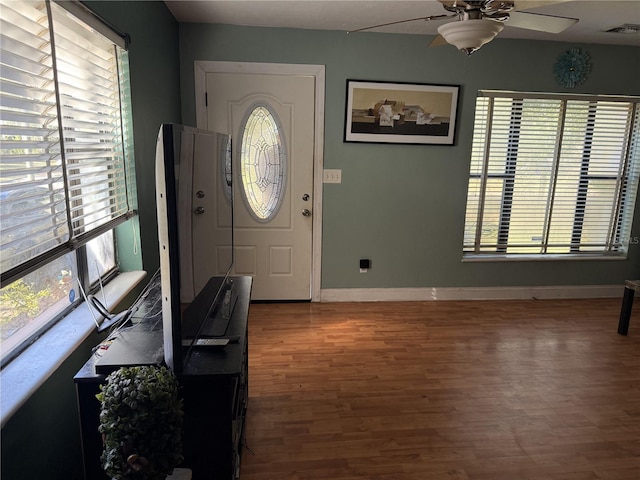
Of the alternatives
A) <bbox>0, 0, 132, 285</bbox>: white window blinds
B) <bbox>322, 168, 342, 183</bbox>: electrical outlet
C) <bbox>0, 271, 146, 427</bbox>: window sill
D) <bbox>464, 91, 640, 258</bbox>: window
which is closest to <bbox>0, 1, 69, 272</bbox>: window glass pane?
<bbox>0, 0, 132, 285</bbox>: white window blinds

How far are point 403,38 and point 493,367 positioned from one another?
103 inches

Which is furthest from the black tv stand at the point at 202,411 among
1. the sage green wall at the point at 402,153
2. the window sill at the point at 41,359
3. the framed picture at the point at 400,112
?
the framed picture at the point at 400,112

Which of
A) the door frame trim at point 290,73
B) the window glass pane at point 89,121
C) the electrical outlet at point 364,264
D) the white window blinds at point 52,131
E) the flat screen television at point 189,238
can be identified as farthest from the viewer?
the electrical outlet at point 364,264

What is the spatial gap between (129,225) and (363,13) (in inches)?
83.7

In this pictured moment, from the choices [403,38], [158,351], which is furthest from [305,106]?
[158,351]

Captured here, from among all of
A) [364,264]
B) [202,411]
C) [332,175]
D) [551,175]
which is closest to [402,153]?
[332,175]

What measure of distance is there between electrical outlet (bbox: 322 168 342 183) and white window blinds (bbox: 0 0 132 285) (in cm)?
189

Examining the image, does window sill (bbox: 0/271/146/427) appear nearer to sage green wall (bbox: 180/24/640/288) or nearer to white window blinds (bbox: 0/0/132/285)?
white window blinds (bbox: 0/0/132/285)

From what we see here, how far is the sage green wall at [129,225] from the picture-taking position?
1301mm

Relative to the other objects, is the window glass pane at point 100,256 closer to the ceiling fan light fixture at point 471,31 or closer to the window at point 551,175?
the ceiling fan light fixture at point 471,31

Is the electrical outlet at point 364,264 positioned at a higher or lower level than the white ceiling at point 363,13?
lower

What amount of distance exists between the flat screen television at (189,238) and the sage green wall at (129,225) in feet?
1.56

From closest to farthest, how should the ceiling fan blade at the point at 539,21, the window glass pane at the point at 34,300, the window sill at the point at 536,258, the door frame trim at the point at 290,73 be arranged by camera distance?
the window glass pane at the point at 34,300
the ceiling fan blade at the point at 539,21
the door frame trim at the point at 290,73
the window sill at the point at 536,258

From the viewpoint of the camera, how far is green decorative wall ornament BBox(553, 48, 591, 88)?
3.66 m
